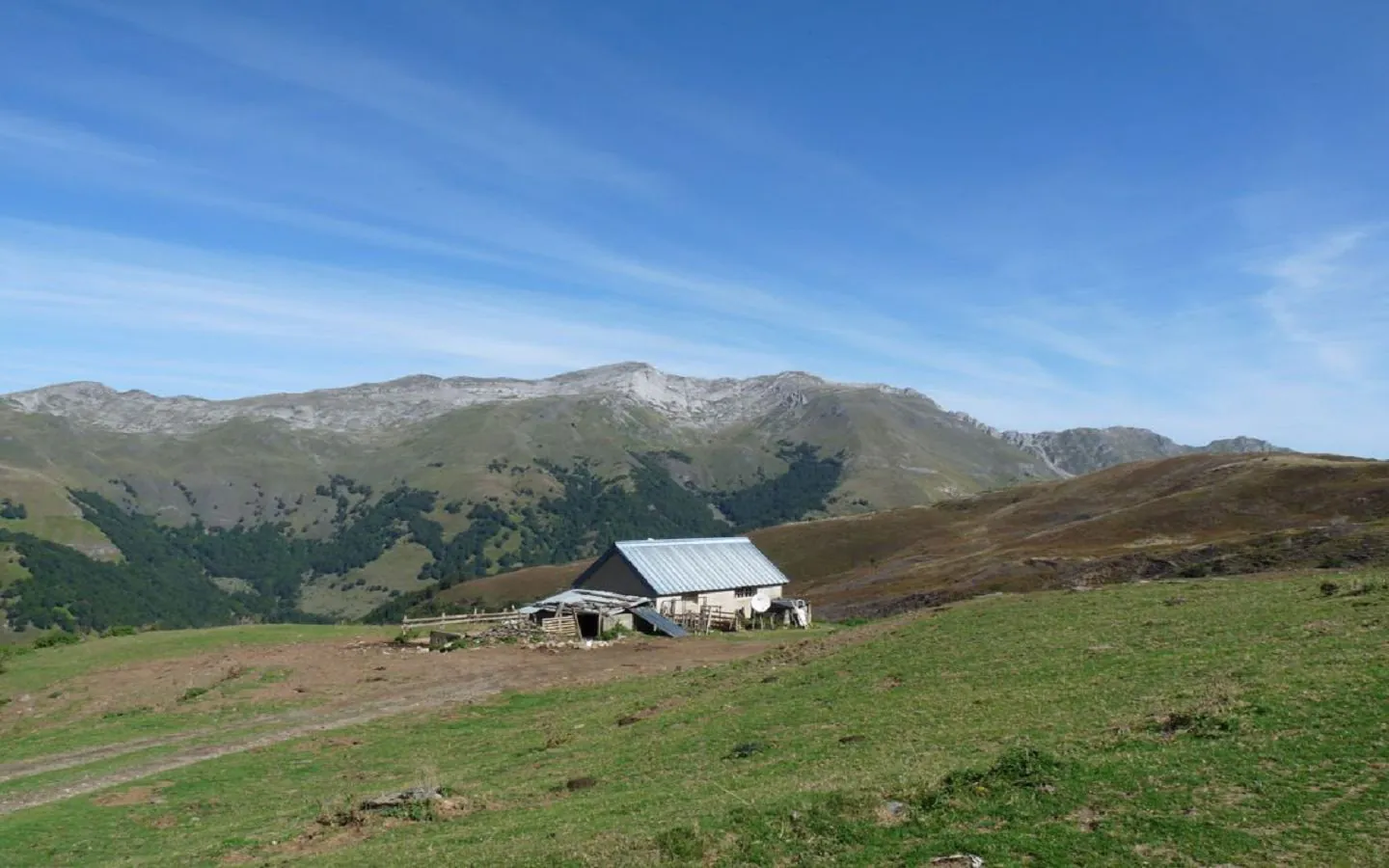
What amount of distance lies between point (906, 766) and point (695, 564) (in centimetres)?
6670

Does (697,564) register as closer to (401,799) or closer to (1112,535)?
(1112,535)

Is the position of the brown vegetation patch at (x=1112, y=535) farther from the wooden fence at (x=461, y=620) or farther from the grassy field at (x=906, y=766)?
the grassy field at (x=906, y=766)

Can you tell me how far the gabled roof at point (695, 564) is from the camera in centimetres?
8094

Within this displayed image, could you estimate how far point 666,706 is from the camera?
35719mm

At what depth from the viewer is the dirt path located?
3356 centimetres

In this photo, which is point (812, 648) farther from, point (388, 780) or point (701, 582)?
point (701, 582)

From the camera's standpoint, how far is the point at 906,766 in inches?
781

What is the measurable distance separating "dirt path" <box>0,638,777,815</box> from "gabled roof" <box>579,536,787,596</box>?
1702 cm

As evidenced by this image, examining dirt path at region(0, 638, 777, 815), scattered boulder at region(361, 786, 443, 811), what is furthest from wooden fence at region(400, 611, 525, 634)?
scattered boulder at region(361, 786, 443, 811)

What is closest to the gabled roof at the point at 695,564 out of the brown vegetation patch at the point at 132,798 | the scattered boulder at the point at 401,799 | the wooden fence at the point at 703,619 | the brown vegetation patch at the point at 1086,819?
the wooden fence at the point at 703,619

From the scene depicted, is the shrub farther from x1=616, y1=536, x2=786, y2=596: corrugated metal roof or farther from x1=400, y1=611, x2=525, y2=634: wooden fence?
x1=616, y1=536, x2=786, y2=596: corrugated metal roof

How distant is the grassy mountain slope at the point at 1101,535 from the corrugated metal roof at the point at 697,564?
11.8 meters

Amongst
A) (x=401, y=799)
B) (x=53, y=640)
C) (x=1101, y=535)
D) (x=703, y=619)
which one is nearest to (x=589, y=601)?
(x=703, y=619)

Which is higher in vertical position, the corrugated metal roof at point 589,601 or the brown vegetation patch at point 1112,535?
the brown vegetation patch at point 1112,535
